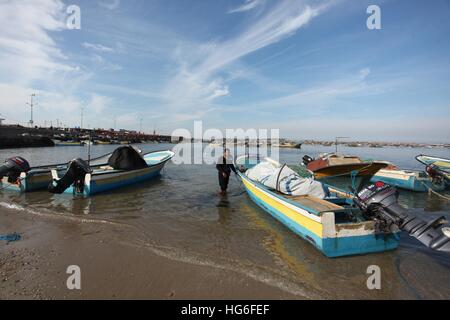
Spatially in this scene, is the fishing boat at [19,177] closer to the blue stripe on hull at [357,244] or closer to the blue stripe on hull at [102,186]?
the blue stripe on hull at [102,186]

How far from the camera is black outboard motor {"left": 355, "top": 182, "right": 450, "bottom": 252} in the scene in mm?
4585

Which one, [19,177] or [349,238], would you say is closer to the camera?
[349,238]

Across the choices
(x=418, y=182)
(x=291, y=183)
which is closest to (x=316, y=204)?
(x=291, y=183)

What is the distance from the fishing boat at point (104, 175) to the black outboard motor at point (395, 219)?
34.8 feet

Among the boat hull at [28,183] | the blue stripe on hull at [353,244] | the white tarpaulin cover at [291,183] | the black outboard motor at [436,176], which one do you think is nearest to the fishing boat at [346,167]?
the white tarpaulin cover at [291,183]

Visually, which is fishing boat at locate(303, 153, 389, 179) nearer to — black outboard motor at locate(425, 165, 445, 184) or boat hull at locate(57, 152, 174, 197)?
black outboard motor at locate(425, 165, 445, 184)

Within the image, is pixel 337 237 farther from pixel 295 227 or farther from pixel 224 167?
pixel 224 167

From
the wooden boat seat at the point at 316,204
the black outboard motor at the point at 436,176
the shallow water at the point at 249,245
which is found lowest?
the shallow water at the point at 249,245

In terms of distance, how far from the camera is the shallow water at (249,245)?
15.3 ft

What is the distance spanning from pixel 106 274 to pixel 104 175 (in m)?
7.80

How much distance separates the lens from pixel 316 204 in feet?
23.4

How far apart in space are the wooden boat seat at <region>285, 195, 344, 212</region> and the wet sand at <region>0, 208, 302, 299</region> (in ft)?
9.69
